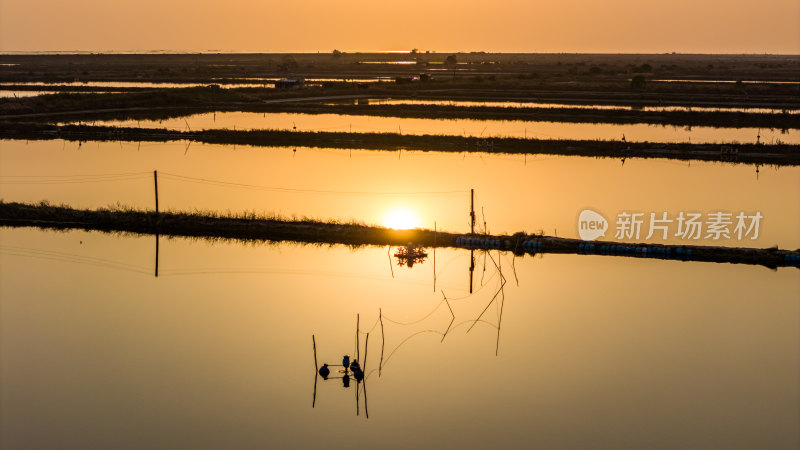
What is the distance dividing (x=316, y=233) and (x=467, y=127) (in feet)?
41.1

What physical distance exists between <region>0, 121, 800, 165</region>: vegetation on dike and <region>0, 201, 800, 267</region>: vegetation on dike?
25.9ft

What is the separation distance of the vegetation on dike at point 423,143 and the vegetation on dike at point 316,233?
7884mm

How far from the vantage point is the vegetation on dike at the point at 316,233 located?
11.2 meters

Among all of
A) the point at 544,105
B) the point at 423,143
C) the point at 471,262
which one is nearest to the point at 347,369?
the point at 471,262

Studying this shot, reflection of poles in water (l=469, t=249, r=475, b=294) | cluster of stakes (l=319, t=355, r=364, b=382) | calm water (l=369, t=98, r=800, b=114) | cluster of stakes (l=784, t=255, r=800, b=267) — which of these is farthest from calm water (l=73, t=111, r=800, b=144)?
cluster of stakes (l=319, t=355, r=364, b=382)

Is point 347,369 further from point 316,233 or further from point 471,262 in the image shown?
point 316,233

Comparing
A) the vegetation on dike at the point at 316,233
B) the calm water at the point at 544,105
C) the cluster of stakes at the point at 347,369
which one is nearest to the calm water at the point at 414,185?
the vegetation on dike at the point at 316,233

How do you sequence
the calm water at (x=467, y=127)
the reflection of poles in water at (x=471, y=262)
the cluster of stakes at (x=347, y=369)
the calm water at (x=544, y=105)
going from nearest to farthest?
the cluster of stakes at (x=347, y=369)
the reflection of poles in water at (x=471, y=262)
the calm water at (x=467, y=127)
the calm water at (x=544, y=105)

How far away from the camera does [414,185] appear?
15859 millimetres

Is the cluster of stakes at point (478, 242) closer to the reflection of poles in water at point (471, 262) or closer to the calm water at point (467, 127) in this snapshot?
the reflection of poles in water at point (471, 262)

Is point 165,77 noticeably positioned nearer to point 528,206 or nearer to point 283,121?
point 283,121

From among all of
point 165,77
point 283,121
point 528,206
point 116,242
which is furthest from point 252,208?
point 165,77

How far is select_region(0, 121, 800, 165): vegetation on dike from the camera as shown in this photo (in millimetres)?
18656

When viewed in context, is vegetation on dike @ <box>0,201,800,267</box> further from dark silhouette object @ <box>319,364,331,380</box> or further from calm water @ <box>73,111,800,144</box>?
calm water @ <box>73,111,800,144</box>
